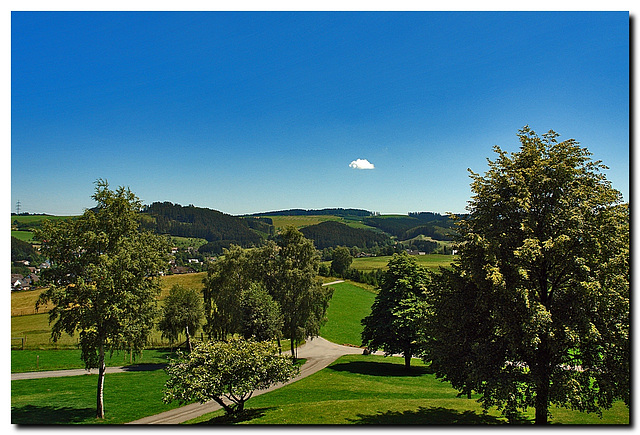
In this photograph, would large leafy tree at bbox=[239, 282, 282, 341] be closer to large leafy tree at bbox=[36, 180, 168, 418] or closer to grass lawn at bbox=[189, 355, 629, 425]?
grass lawn at bbox=[189, 355, 629, 425]

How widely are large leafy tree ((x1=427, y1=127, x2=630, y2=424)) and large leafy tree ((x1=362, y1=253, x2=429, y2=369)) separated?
13745mm

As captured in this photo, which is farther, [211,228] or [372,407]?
[211,228]

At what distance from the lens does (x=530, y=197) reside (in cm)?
955

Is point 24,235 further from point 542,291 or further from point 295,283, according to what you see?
point 295,283

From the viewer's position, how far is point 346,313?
52.1 metres

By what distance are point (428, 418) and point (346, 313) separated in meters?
41.9

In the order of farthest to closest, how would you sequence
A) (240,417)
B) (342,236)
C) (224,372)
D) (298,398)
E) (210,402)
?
(342,236) → (210,402) → (298,398) → (240,417) → (224,372)

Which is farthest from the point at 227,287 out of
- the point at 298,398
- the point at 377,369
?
the point at 298,398

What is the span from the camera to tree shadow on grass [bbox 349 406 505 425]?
1045 cm

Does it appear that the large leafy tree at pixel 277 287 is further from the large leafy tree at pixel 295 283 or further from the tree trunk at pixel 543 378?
the tree trunk at pixel 543 378

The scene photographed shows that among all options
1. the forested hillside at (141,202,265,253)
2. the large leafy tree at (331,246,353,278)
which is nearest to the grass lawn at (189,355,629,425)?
the large leafy tree at (331,246,353,278)

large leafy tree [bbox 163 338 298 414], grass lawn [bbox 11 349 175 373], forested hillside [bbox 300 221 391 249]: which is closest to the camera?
large leafy tree [bbox 163 338 298 414]

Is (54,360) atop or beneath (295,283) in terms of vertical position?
beneath

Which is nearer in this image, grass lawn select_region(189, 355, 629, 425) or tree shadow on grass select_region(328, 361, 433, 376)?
grass lawn select_region(189, 355, 629, 425)
